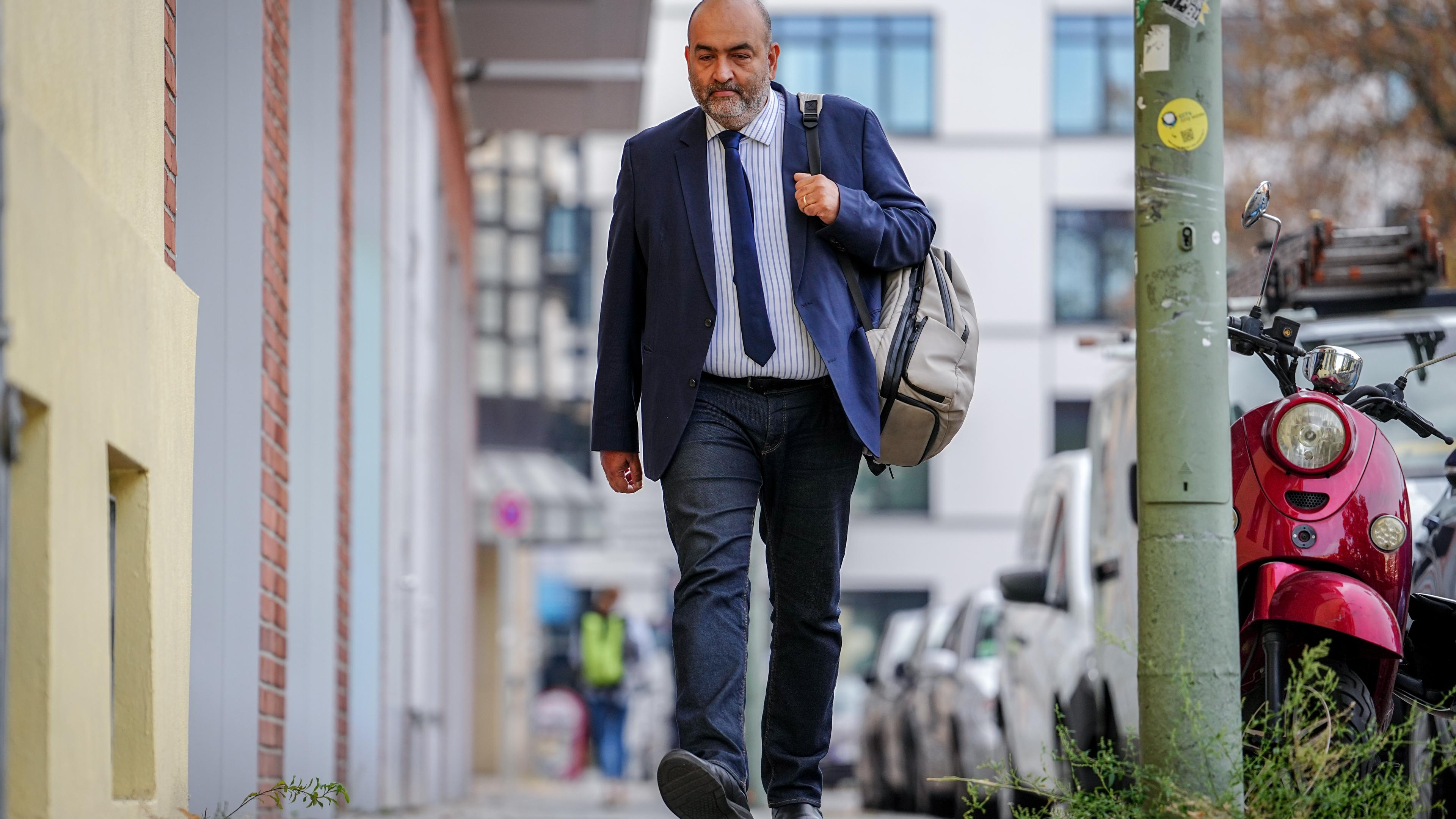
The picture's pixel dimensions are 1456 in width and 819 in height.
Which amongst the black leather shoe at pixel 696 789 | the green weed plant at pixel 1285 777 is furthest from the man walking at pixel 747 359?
the green weed plant at pixel 1285 777

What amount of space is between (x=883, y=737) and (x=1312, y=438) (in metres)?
10.0

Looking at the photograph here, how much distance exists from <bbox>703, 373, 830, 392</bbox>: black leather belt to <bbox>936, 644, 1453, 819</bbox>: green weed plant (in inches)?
38.8

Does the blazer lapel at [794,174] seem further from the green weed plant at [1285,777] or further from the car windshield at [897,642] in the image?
the car windshield at [897,642]

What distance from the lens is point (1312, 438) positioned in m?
4.79

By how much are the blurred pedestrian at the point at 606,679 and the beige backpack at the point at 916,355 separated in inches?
526

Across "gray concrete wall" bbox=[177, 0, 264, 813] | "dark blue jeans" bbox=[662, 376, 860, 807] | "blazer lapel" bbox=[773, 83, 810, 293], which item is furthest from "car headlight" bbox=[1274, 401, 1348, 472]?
"gray concrete wall" bbox=[177, 0, 264, 813]

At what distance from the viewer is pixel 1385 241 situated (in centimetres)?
779

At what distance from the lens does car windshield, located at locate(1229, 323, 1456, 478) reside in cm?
679

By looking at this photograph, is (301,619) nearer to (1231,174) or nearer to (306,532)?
(306,532)

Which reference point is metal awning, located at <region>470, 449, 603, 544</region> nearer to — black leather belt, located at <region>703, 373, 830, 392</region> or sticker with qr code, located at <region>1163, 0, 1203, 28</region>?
black leather belt, located at <region>703, 373, 830, 392</region>

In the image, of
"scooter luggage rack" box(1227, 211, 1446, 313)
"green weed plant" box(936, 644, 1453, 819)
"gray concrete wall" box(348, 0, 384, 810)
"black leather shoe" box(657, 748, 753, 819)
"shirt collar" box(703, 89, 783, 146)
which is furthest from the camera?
"gray concrete wall" box(348, 0, 384, 810)

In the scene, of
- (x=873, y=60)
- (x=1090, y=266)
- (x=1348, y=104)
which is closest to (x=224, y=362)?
(x=1348, y=104)

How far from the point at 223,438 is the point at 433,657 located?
6797 mm

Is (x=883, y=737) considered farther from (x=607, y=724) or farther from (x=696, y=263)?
(x=696, y=263)
